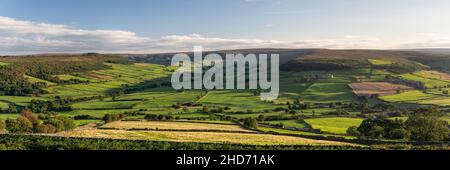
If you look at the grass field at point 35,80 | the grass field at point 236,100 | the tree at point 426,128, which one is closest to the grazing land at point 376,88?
the grass field at point 236,100

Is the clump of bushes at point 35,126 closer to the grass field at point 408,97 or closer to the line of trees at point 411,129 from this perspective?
the line of trees at point 411,129

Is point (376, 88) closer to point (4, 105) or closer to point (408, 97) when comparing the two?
point (408, 97)

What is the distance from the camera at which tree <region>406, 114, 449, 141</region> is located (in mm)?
64250

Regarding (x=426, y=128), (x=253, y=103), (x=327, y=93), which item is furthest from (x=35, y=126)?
(x=327, y=93)

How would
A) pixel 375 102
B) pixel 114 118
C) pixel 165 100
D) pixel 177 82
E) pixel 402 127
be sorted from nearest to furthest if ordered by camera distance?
1. pixel 402 127
2. pixel 114 118
3. pixel 375 102
4. pixel 165 100
5. pixel 177 82

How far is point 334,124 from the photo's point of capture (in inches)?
3243

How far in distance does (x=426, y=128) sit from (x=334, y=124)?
20152 millimetres

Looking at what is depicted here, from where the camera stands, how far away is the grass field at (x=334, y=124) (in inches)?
2950

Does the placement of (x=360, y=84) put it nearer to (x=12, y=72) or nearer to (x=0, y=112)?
(x=0, y=112)

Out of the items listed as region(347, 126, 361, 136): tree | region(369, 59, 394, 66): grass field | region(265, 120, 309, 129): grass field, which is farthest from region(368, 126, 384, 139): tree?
region(369, 59, 394, 66): grass field
